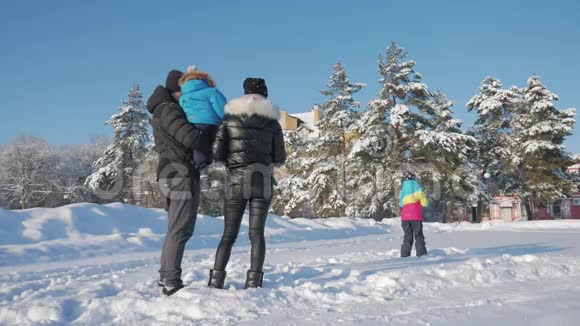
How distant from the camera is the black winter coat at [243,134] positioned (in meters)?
3.52

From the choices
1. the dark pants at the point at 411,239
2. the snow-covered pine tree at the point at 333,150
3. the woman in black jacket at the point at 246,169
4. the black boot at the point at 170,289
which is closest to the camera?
the black boot at the point at 170,289

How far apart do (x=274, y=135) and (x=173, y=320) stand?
180cm

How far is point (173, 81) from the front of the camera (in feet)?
12.4

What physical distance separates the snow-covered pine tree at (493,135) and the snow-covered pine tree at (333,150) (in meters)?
12.0

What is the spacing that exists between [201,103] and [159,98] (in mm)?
361

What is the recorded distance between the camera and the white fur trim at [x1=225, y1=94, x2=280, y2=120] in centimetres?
353

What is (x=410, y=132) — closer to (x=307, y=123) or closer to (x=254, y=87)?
(x=254, y=87)

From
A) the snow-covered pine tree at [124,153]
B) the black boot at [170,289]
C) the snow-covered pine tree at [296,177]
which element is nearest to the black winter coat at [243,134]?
the black boot at [170,289]

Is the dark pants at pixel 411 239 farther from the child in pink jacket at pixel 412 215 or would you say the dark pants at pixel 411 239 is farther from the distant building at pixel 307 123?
the distant building at pixel 307 123

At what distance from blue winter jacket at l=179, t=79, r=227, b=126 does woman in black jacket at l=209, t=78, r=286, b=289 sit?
0.40ft

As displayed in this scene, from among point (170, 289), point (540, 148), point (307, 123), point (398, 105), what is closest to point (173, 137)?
point (170, 289)

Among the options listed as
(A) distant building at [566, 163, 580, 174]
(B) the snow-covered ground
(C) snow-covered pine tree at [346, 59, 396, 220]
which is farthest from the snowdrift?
(A) distant building at [566, 163, 580, 174]

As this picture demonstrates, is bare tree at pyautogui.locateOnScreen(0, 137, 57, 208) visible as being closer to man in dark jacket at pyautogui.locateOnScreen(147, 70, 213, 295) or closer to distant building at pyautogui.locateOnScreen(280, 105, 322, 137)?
distant building at pyautogui.locateOnScreen(280, 105, 322, 137)

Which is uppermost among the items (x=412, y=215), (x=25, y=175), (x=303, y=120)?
(x=303, y=120)
